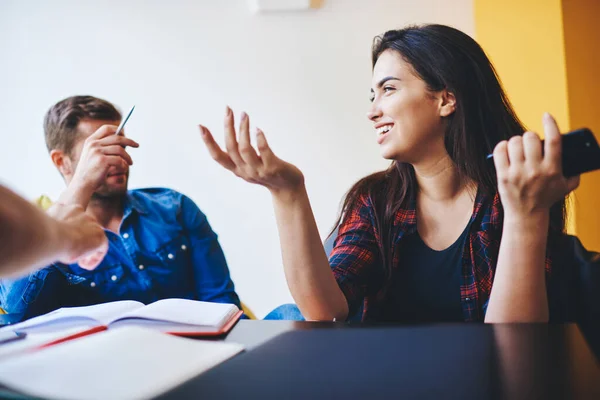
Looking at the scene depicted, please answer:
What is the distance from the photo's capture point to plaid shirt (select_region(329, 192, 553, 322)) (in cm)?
103

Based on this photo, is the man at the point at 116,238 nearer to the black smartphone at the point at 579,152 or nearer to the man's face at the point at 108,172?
the man's face at the point at 108,172

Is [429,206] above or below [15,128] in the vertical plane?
below

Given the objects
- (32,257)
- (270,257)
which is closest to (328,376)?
(32,257)

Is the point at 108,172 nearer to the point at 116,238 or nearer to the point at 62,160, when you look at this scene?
the point at 116,238

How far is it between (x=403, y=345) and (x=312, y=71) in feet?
6.83

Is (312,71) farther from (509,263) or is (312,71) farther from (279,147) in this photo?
(509,263)

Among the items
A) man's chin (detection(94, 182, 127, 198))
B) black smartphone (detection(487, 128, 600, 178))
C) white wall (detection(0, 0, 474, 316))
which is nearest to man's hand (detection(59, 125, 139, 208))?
man's chin (detection(94, 182, 127, 198))

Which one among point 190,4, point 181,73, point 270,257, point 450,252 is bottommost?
point 270,257

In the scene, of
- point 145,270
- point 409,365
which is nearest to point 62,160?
point 145,270

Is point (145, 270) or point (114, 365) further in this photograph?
point (145, 270)

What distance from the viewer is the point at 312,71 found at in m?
2.52

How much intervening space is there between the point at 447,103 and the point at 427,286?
0.46 metres

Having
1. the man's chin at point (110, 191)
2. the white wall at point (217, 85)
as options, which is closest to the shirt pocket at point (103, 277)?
the man's chin at point (110, 191)

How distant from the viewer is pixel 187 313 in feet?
2.55
